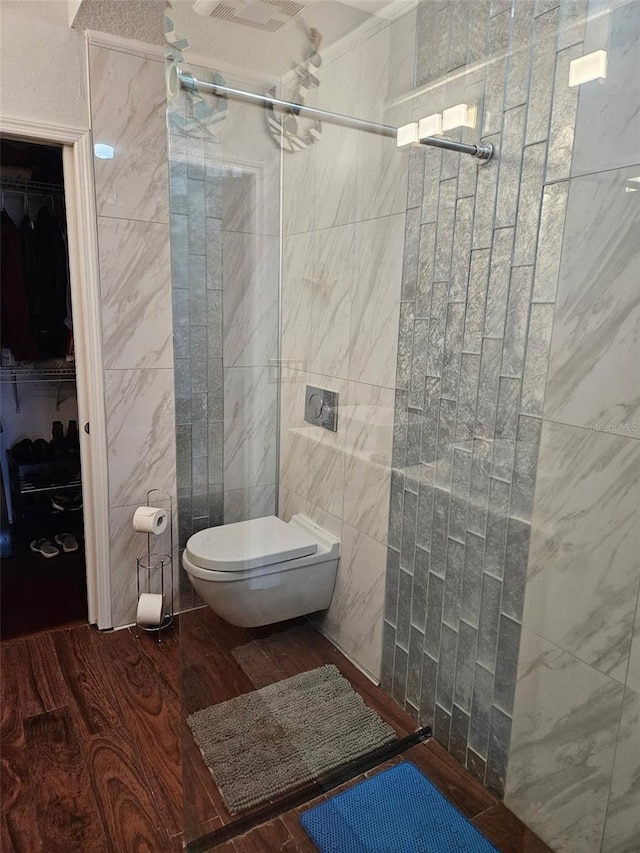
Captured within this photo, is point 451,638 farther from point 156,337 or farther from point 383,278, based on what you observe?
point 156,337

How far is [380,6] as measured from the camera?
1.70 m

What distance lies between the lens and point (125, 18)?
6.88ft

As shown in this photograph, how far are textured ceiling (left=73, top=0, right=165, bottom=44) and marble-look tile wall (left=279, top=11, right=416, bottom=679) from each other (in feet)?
2.83

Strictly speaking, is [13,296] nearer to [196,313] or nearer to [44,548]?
[44,548]

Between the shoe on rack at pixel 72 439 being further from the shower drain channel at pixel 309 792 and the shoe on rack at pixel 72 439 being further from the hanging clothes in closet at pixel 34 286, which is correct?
the shower drain channel at pixel 309 792

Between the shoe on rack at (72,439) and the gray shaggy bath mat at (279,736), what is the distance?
229cm

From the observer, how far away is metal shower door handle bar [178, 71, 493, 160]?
1.48 m

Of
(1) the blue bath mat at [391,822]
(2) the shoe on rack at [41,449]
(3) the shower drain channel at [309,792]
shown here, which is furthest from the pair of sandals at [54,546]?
(1) the blue bath mat at [391,822]

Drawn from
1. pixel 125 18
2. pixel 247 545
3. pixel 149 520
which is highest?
pixel 125 18

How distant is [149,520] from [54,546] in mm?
1362

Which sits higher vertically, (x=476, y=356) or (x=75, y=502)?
(x=476, y=356)

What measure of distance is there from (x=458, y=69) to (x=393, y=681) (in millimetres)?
1940

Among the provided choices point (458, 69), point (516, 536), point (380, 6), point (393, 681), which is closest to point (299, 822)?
point (393, 681)

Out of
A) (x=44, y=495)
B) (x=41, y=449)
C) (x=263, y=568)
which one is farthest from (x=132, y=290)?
(x=44, y=495)
